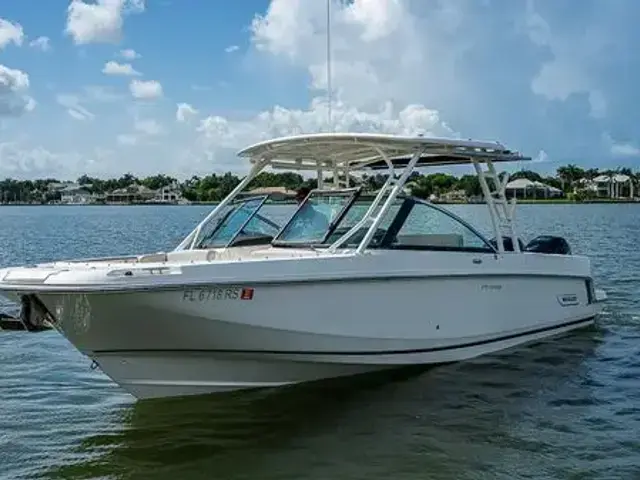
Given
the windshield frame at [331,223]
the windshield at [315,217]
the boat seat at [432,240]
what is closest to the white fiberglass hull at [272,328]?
the boat seat at [432,240]

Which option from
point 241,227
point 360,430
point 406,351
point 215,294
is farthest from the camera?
point 241,227

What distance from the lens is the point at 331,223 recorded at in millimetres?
10234

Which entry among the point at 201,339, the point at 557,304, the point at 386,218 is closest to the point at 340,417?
the point at 201,339

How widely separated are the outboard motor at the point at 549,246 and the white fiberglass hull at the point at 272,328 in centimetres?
164

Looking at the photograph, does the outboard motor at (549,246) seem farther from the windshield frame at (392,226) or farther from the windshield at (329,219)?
the windshield at (329,219)

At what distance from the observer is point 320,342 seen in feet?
30.2

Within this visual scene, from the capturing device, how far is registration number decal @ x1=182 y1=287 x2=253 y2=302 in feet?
27.4

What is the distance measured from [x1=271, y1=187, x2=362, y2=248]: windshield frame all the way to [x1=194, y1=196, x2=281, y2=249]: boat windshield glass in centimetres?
39

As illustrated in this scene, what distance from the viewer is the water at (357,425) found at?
305 inches

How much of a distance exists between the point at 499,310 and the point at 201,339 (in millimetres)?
Result: 4161

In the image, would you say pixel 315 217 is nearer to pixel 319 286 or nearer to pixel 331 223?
pixel 331 223

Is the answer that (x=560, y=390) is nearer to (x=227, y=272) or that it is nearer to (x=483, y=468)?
(x=483, y=468)

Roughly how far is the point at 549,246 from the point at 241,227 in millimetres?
4380

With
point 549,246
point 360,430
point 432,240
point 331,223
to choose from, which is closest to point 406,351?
point 432,240
